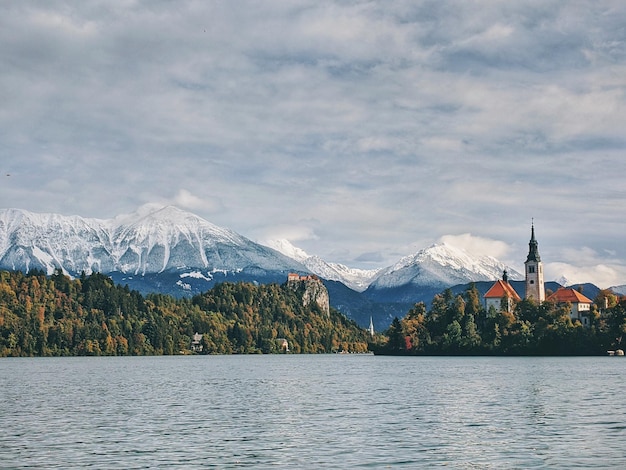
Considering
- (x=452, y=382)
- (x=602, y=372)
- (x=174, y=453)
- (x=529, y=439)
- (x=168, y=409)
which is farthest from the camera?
(x=602, y=372)

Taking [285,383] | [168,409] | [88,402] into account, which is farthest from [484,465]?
[285,383]

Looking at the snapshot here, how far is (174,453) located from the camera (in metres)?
50.1

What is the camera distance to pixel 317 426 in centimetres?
6253

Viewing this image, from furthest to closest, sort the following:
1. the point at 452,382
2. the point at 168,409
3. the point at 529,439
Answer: the point at 452,382
the point at 168,409
the point at 529,439

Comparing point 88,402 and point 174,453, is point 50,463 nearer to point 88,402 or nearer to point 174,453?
point 174,453

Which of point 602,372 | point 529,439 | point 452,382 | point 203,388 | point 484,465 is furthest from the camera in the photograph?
point 602,372

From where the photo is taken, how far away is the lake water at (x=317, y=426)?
47.5 m

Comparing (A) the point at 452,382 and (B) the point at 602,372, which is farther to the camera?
(B) the point at 602,372

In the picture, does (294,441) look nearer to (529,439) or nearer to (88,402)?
(529,439)

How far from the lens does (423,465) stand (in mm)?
45312

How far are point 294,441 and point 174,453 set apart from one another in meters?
8.32

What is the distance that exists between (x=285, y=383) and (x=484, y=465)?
248 feet

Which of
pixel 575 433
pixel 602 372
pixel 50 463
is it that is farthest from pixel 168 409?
pixel 602 372

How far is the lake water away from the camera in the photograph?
47.5 meters
